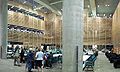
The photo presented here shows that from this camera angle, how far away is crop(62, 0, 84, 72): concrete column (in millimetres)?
15383

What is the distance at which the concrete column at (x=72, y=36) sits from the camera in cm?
1538

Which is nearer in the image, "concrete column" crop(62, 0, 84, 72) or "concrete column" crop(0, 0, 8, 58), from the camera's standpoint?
"concrete column" crop(62, 0, 84, 72)

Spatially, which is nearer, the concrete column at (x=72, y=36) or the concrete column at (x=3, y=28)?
the concrete column at (x=72, y=36)

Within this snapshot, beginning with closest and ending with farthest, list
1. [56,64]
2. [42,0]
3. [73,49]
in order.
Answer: [73,49], [56,64], [42,0]

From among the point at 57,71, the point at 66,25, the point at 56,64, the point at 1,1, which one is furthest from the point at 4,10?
the point at 66,25

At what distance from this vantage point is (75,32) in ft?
51.2

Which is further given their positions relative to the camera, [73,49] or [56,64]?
[56,64]

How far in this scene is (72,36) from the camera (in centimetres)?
1552

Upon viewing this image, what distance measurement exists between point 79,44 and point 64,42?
880 millimetres

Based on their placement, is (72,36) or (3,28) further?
(3,28)

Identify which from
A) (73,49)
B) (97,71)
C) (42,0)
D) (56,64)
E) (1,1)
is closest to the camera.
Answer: (73,49)

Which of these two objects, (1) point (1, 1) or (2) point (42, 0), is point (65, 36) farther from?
(2) point (42, 0)

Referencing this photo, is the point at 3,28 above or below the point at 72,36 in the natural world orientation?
above

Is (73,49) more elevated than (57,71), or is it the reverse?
(73,49)
